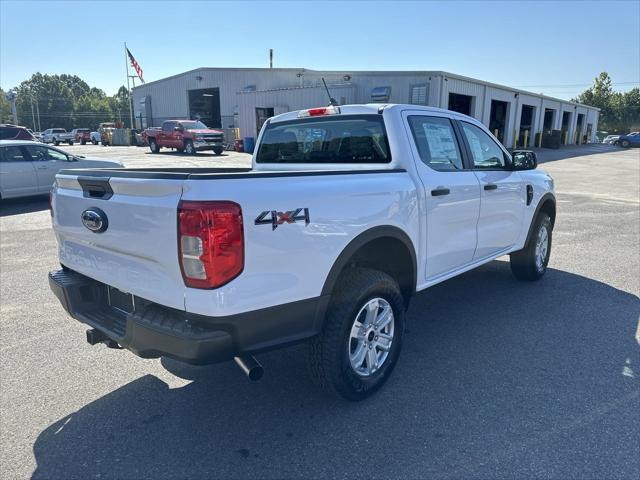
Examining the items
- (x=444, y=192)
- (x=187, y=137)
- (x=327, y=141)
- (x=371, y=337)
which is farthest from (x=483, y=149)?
(x=187, y=137)

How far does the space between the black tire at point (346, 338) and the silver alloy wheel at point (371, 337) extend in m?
0.02

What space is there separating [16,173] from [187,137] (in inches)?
724

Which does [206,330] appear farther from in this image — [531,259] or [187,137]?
[187,137]

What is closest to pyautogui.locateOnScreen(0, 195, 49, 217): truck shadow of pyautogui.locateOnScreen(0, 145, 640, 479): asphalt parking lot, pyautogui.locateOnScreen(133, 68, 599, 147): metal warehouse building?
pyautogui.locateOnScreen(0, 145, 640, 479): asphalt parking lot

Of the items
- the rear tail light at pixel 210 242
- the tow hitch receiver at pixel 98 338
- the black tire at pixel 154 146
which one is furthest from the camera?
the black tire at pixel 154 146

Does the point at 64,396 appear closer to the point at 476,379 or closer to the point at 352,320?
the point at 352,320

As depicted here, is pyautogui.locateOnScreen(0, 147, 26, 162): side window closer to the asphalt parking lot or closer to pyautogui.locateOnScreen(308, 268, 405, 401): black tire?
the asphalt parking lot

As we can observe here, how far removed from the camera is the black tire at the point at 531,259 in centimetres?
541

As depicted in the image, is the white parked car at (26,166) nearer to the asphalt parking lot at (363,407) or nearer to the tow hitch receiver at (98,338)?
the asphalt parking lot at (363,407)

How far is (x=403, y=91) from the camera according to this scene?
24.6 m

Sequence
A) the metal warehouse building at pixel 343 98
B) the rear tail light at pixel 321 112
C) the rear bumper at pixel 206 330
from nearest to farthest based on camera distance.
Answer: the rear bumper at pixel 206 330 → the rear tail light at pixel 321 112 → the metal warehouse building at pixel 343 98

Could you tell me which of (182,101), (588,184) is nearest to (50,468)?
(588,184)

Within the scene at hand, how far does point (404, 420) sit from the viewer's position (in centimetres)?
293

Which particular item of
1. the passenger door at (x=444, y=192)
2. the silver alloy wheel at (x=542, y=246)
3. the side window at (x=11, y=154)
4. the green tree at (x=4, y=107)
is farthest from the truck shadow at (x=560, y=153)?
the green tree at (x=4, y=107)
